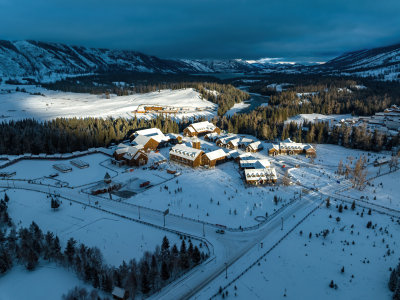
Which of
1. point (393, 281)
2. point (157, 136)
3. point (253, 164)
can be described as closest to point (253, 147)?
point (253, 164)

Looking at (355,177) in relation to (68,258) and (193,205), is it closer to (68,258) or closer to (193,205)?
(193,205)

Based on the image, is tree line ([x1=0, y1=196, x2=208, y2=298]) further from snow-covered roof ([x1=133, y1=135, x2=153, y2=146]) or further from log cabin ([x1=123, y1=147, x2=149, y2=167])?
snow-covered roof ([x1=133, y1=135, x2=153, y2=146])

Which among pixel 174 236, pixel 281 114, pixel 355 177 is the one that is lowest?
pixel 174 236

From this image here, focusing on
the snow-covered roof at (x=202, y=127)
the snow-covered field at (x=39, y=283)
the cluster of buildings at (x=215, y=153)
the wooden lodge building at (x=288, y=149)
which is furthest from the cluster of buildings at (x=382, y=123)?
the snow-covered field at (x=39, y=283)

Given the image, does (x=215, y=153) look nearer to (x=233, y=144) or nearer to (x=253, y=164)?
(x=253, y=164)

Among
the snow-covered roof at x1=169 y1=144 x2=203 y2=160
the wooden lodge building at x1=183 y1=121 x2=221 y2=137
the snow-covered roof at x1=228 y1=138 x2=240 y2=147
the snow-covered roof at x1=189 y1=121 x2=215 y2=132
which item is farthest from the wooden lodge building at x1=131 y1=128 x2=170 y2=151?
the snow-covered roof at x1=228 y1=138 x2=240 y2=147

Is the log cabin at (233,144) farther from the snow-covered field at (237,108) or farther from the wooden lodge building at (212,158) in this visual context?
the snow-covered field at (237,108)

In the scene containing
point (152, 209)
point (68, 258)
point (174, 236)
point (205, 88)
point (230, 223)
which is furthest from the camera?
point (205, 88)

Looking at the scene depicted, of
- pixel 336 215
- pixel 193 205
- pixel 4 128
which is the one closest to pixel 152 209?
pixel 193 205
